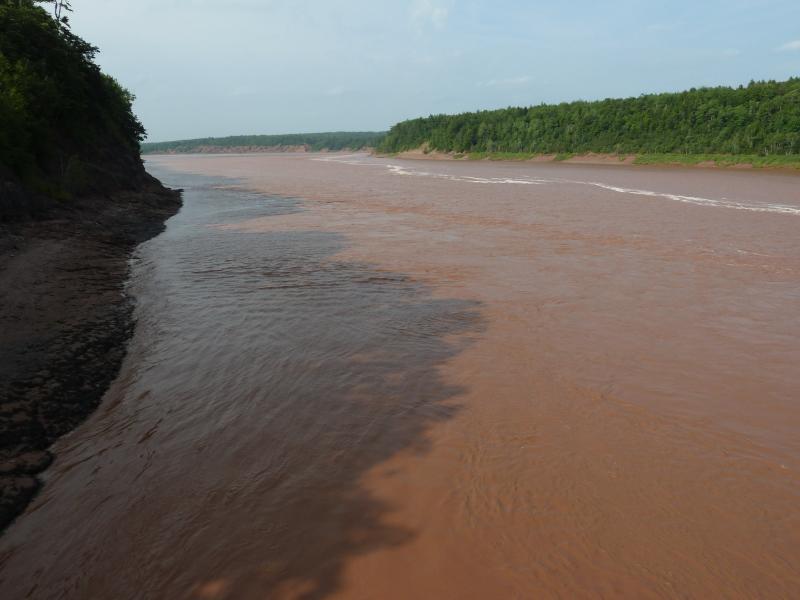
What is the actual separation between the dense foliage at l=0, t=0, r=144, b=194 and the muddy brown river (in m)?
8.99

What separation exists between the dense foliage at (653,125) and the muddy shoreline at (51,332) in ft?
185

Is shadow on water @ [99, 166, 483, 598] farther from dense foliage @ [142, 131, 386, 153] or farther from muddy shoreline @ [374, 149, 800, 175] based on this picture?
dense foliage @ [142, 131, 386, 153]

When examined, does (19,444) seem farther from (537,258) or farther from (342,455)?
(537,258)

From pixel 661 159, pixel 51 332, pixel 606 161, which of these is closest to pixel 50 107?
pixel 51 332

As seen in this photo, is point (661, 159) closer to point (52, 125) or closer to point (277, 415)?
point (52, 125)

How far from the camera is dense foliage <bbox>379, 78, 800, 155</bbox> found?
168ft

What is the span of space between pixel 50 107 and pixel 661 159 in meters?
55.1

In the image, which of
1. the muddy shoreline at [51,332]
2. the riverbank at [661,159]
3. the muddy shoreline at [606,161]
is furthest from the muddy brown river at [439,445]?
the riverbank at [661,159]

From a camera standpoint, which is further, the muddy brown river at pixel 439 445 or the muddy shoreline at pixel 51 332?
the muddy shoreline at pixel 51 332

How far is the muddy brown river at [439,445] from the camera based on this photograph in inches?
142

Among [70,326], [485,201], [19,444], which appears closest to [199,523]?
[19,444]

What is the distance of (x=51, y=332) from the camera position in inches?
294

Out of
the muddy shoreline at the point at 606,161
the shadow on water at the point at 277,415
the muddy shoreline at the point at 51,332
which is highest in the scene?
the muddy shoreline at the point at 606,161

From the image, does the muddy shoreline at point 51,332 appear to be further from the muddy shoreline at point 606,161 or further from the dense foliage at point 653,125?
the dense foliage at point 653,125
